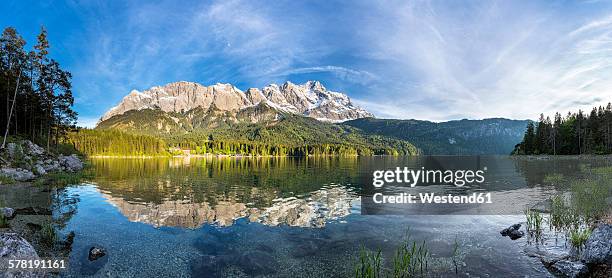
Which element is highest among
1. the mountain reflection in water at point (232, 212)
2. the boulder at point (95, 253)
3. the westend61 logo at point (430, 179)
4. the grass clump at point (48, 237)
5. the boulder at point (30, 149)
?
the boulder at point (30, 149)

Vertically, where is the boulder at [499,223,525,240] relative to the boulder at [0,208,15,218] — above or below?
below

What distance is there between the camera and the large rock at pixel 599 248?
15.3 metres

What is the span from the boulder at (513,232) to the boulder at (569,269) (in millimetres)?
6231

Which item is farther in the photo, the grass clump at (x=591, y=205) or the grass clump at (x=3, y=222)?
the grass clump at (x=591, y=205)

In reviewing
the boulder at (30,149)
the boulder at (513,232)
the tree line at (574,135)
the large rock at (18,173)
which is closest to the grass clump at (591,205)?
the boulder at (513,232)

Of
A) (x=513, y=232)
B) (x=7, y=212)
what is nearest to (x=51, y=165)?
(x=7, y=212)

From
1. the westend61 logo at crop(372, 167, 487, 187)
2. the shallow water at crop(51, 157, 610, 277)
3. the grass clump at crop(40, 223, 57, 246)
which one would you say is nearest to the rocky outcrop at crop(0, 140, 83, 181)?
the shallow water at crop(51, 157, 610, 277)

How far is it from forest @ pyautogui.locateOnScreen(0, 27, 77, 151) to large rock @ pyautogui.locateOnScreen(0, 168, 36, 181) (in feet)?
28.5

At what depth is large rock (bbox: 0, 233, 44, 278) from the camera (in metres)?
13.4

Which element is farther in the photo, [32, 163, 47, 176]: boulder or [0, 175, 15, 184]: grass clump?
[32, 163, 47, 176]: boulder

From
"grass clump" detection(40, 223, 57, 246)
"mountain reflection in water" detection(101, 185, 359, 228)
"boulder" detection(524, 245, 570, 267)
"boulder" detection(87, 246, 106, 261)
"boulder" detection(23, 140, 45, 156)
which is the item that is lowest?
"mountain reflection in water" detection(101, 185, 359, 228)

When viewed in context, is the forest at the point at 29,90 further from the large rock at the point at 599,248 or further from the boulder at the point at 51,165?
the large rock at the point at 599,248

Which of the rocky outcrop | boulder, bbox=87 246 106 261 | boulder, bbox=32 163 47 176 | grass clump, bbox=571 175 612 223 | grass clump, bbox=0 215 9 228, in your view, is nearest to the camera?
boulder, bbox=87 246 106 261

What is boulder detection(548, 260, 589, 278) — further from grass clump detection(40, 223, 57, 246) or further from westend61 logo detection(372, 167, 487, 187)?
westend61 logo detection(372, 167, 487, 187)
